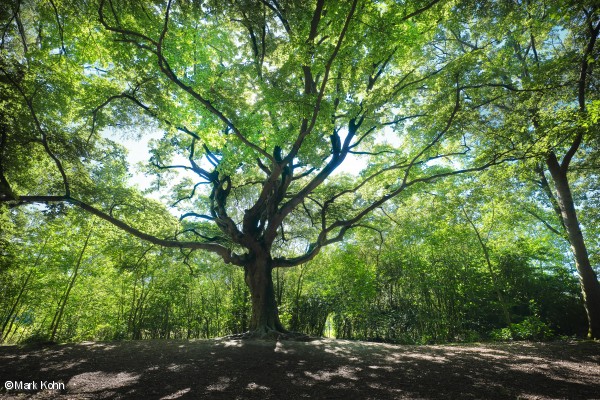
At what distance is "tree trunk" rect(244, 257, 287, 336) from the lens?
7062 millimetres

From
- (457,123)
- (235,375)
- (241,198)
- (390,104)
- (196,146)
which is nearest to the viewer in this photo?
(235,375)

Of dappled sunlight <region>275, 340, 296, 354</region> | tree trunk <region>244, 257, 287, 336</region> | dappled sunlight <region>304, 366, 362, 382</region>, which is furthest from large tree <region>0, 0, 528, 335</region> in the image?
dappled sunlight <region>304, 366, 362, 382</region>

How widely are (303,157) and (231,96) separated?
248cm

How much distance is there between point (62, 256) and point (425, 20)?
44.7 ft

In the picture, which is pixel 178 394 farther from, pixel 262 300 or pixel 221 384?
pixel 262 300

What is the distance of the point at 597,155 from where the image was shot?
24.6 ft

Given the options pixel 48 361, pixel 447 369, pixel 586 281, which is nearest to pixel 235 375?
pixel 447 369

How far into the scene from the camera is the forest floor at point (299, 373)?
2.84 m

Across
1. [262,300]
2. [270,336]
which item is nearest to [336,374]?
[270,336]

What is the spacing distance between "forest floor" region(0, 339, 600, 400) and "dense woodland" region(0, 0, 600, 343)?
2.49 meters

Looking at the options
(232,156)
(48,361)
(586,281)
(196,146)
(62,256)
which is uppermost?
(196,146)

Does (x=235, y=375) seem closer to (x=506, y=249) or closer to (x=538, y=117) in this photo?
(x=538, y=117)
